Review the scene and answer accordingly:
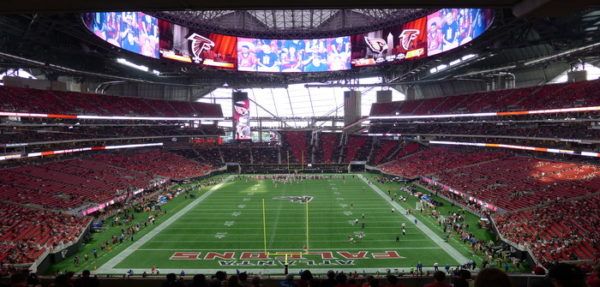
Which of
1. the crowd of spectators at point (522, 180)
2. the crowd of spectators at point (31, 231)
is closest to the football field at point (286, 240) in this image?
the crowd of spectators at point (31, 231)

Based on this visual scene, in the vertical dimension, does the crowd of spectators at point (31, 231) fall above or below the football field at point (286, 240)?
above

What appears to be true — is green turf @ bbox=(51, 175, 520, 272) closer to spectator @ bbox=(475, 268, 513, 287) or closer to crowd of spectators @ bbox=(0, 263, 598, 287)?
crowd of spectators @ bbox=(0, 263, 598, 287)

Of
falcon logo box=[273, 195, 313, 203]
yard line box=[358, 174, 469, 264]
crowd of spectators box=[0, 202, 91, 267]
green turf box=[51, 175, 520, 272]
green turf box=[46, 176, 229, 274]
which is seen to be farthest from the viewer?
falcon logo box=[273, 195, 313, 203]

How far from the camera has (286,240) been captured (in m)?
26.9

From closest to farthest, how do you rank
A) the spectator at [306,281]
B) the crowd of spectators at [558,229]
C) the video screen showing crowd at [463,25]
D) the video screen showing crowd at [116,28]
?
the spectator at [306,281]
the crowd of spectators at [558,229]
the video screen showing crowd at [463,25]
the video screen showing crowd at [116,28]

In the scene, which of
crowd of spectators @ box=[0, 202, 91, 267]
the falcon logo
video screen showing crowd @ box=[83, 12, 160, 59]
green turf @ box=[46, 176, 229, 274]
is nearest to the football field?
the falcon logo

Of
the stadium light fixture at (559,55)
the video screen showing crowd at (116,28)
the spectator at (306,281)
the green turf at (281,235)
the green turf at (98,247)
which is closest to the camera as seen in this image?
the spectator at (306,281)

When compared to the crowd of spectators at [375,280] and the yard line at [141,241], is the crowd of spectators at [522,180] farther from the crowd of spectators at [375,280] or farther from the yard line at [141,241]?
the crowd of spectators at [375,280]

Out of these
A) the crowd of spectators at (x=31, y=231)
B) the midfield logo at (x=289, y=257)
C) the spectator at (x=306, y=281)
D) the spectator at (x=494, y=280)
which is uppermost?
the spectator at (x=494, y=280)

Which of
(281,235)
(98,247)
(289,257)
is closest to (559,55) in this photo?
(281,235)

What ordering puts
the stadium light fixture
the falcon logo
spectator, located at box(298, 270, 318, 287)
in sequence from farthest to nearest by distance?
1. the falcon logo
2. the stadium light fixture
3. spectator, located at box(298, 270, 318, 287)

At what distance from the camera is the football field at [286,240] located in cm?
2253

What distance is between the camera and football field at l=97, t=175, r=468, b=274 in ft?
73.9

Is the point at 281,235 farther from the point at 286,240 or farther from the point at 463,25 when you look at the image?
the point at 463,25
